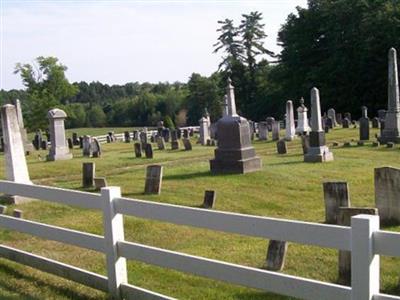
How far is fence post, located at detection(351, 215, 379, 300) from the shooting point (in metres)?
3.83

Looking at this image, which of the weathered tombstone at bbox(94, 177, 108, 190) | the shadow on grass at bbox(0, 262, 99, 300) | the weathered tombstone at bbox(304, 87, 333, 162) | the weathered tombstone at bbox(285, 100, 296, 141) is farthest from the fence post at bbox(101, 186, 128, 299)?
the weathered tombstone at bbox(285, 100, 296, 141)

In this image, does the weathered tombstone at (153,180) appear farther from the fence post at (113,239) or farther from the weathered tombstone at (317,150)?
the fence post at (113,239)

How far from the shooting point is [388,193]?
373 inches

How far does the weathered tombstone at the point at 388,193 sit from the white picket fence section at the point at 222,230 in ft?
17.8

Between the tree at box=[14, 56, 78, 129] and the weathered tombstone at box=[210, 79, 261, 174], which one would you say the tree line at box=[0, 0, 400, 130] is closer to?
the tree at box=[14, 56, 78, 129]

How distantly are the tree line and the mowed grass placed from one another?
36719 millimetres

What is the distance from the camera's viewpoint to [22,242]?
30.7ft

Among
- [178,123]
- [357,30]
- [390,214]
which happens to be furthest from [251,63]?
[390,214]

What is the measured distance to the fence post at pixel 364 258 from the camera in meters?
3.83

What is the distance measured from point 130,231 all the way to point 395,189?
16.0 feet

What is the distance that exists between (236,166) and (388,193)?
7300 mm

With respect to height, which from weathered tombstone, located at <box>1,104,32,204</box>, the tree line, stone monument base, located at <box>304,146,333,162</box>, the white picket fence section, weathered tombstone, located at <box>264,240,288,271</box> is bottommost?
weathered tombstone, located at <box>264,240,288,271</box>

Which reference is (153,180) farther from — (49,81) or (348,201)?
(49,81)

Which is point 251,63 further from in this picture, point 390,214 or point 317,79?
point 390,214
